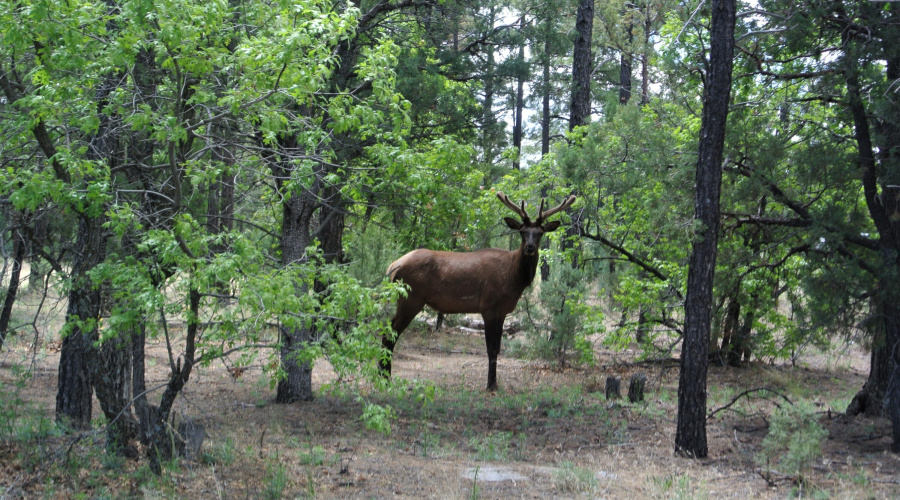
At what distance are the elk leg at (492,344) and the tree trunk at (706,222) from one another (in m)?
4.37

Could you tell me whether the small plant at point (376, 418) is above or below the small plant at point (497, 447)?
above

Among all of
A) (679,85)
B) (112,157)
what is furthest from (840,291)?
(112,157)

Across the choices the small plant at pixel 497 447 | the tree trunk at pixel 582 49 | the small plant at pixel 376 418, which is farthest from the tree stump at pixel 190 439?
the tree trunk at pixel 582 49

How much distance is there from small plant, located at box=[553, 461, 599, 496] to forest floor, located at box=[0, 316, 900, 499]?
0.8 inches

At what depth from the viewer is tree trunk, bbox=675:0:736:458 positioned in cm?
765

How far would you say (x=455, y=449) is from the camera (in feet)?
26.8

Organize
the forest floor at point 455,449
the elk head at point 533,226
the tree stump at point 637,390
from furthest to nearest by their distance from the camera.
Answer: the elk head at point 533,226 → the tree stump at point 637,390 → the forest floor at point 455,449

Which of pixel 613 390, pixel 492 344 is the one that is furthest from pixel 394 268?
pixel 613 390

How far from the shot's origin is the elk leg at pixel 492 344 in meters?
11.8

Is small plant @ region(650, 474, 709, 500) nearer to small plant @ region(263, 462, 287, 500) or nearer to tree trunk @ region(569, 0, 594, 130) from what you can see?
small plant @ region(263, 462, 287, 500)

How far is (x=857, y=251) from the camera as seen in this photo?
859 centimetres

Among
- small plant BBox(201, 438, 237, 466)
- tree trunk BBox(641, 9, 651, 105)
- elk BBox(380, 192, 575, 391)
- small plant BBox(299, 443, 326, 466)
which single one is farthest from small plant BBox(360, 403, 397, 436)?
tree trunk BBox(641, 9, 651, 105)

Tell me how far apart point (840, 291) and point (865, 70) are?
7.72 ft

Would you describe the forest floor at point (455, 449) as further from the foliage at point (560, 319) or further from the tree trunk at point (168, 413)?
the foliage at point (560, 319)
